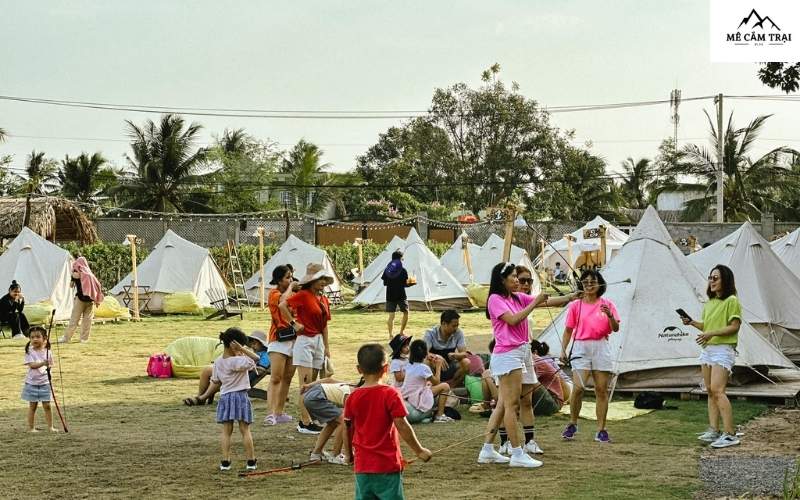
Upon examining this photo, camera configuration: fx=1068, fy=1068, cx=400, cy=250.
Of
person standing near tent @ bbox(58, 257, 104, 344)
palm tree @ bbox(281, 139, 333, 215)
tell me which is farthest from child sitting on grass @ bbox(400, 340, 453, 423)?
palm tree @ bbox(281, 139, 333, 215)

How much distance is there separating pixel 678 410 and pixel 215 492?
20.6 feet

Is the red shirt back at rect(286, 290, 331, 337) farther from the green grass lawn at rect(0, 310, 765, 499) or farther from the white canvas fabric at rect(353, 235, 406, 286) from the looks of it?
the white canvas fabric at rect(353, 235, 406, 286)

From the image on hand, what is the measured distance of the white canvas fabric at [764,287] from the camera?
56.2 ft

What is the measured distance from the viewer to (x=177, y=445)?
1004cm

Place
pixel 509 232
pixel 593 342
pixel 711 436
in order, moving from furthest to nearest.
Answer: pixel 509 232
pixel 711 436
pixel 593 342

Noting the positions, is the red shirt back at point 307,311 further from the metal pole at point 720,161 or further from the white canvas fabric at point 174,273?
the metal pole at point 720,161

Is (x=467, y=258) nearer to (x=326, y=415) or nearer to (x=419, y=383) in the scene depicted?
(x=419, y=383)

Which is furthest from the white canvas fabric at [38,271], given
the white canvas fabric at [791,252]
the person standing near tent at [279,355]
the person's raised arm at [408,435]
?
the person's raised arm at [408,435]

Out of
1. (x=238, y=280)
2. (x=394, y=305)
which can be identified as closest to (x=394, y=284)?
(x=394, y=305)

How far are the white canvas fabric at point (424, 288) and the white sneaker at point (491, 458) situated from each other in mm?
21797

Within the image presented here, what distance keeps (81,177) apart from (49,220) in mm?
23162

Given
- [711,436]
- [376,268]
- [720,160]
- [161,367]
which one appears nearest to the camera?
[711,436]

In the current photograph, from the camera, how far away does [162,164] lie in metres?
50.5

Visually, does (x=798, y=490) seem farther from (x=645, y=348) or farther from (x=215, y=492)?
(x=645, y=348)
